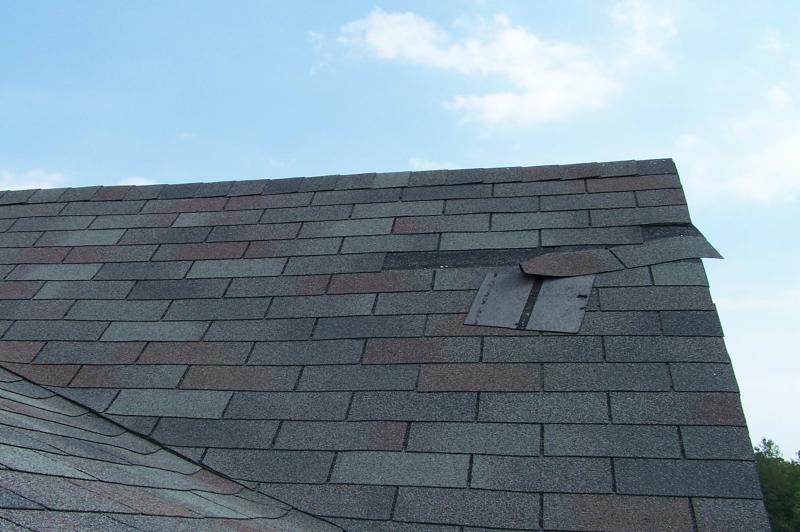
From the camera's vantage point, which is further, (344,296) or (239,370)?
(344,296)

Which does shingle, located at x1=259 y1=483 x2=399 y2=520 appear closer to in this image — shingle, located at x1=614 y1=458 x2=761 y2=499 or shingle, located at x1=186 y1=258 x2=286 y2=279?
shingle, located at x1=614 y1=458 x2=761 y2=499

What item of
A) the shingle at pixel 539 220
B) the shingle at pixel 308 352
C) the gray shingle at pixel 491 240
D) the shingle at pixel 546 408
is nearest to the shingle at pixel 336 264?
the gray shingle at pixel 491 240

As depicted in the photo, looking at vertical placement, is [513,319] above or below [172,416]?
above

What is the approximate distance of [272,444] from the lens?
11.0 feet

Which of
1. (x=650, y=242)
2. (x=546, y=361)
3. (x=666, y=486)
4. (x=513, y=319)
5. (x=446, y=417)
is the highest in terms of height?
(x=650, y=242)

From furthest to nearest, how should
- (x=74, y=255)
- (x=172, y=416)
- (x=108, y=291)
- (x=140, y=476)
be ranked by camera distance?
(x=74, y=255) → (x=108, y=291) → (x=172, y=416) → (x=140, y=476)

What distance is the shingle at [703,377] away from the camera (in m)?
3.20

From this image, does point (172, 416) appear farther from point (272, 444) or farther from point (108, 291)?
point (108, 291)

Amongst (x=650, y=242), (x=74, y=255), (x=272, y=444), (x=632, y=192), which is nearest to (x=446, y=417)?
(x=272, y=444)

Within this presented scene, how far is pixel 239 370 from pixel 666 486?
215cm

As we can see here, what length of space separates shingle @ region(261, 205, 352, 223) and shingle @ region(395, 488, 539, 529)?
7.97 feet

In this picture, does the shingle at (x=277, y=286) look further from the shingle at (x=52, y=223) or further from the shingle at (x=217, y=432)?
the shingle at (x=52, y=223)

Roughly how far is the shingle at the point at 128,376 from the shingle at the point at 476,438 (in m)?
1.39

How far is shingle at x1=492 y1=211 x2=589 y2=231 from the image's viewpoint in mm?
4504
